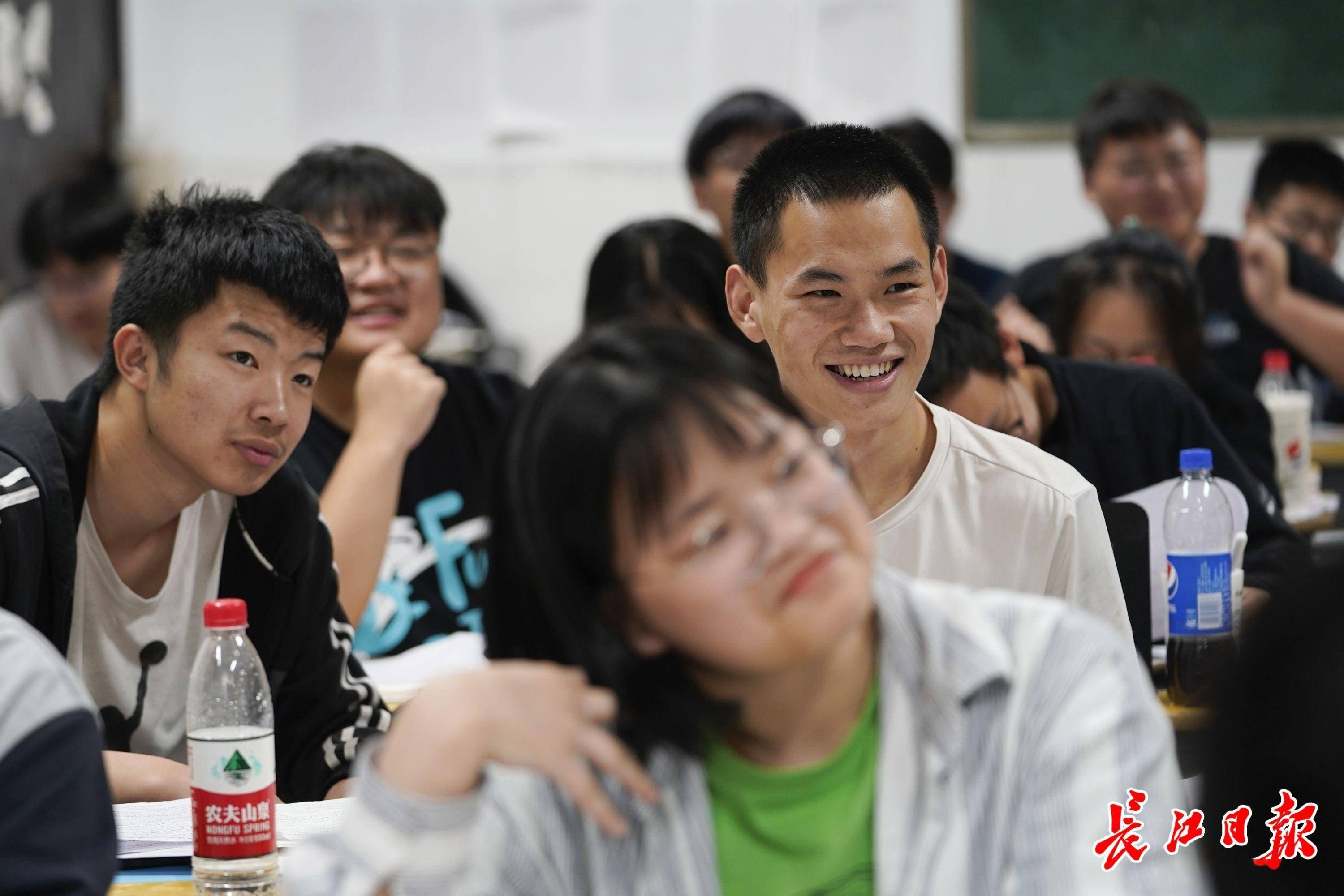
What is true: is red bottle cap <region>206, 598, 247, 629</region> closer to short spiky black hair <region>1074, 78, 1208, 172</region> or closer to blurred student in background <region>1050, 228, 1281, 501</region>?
blurred student in background <region>1050, 228, 1281, 501</region>

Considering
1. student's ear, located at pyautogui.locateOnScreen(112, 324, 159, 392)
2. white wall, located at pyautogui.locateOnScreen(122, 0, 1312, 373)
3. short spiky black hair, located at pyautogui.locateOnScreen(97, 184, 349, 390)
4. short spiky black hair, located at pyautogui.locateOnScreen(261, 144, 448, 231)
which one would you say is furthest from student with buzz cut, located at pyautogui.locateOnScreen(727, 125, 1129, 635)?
white wall, located at pyautogui.locateOnScreen(122, 0, 1312, 373)

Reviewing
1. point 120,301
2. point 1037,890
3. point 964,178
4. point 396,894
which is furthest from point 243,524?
point 964,178

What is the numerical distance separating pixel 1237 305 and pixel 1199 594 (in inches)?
86.9

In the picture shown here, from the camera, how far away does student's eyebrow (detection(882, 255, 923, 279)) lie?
1.87 metres

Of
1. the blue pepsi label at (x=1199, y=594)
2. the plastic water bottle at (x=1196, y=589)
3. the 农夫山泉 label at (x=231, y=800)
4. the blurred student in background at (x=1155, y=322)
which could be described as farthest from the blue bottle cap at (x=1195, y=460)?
the 农夫山泉 label at (x=231, y=800)

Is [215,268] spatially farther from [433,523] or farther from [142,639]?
[433,523]

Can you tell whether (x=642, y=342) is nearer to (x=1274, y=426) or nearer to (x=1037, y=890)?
(x=1037, y=890)

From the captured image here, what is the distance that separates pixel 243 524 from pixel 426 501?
32.3 inches

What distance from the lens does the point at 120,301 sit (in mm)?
1882

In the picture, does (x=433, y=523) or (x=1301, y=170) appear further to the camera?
(x=1301, y=170)

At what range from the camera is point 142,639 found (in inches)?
74.0

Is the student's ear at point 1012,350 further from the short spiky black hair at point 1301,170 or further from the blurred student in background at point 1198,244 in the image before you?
the short spiky black hair at point 1301,170

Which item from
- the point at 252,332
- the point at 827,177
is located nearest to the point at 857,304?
the point at 827,177

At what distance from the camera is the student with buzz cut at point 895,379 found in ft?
5.92
